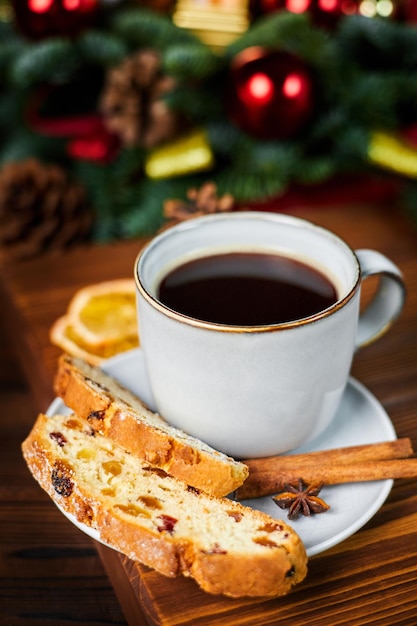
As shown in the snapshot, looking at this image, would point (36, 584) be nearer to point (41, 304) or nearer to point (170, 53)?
point (41, 304)

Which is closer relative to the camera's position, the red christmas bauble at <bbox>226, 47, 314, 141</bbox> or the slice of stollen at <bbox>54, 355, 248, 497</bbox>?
the slice of stollen at <bbox>54, 355, 248, 497</bbox>

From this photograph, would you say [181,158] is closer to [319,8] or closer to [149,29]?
[149,29]

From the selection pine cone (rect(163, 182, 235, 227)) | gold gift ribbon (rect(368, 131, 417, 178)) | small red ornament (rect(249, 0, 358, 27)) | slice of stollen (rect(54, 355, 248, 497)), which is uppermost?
small red ornament (rect(249, 0, 358, 27))

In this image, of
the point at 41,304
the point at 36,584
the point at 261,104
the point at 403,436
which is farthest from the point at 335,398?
the point at 261,104

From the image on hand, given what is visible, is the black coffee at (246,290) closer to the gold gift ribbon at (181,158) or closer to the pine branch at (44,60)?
the gold gift ribbon at (181,158)

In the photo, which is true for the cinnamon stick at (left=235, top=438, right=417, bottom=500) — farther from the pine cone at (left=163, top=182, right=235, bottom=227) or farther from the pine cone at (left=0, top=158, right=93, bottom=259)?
the pine cone at (left=0, top=158, right=93, bottom=259)

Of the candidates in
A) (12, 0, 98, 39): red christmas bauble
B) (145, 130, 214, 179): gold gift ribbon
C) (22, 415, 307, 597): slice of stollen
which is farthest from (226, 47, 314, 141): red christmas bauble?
(22, 415, 307, 597): slice of stollen
